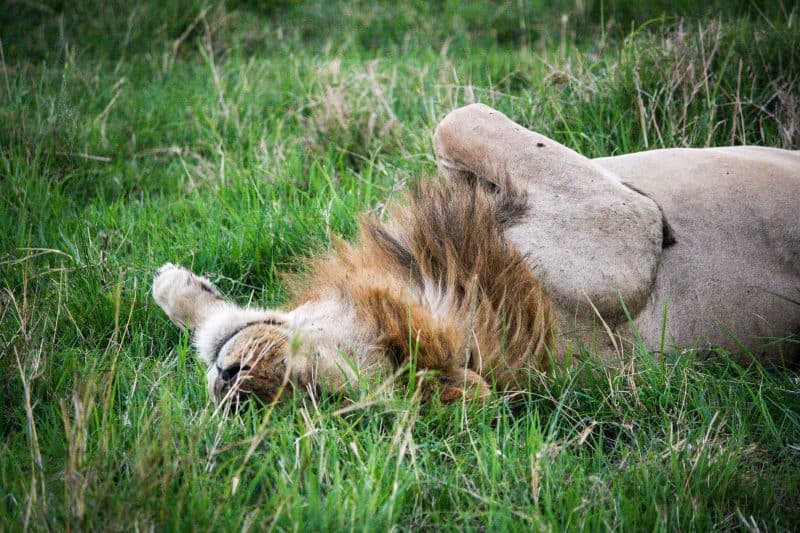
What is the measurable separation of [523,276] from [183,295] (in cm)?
120

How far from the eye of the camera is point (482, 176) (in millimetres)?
3070

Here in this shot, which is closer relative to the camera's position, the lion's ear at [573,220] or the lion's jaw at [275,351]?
the lion's jaw at [275,351]

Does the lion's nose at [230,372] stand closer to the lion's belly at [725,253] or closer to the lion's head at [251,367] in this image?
the lion's head at [251,367]

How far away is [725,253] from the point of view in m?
2.81

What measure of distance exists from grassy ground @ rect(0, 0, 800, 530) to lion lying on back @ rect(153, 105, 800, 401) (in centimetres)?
12

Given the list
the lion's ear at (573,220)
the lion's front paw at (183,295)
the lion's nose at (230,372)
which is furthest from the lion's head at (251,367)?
the lion's ear at (573,220)

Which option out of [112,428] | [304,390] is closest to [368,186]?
[304,390]

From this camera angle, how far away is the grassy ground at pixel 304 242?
6.60 ft

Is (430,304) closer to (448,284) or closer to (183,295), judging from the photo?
(448,284)

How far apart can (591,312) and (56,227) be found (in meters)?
2.43

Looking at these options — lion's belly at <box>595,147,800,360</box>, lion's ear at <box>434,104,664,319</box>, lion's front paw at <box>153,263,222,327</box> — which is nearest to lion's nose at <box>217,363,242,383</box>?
lion's front paw at <box>153,263,222,327</box>

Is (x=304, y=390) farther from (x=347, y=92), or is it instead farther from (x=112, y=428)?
(x=347, y=92)

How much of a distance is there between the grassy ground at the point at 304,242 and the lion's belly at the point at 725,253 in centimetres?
13

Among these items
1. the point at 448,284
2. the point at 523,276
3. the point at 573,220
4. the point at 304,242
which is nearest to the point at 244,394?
the point at 448,284
